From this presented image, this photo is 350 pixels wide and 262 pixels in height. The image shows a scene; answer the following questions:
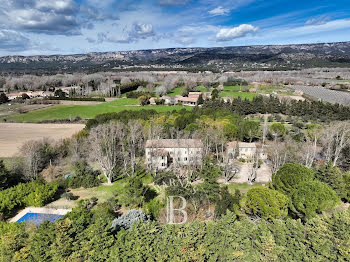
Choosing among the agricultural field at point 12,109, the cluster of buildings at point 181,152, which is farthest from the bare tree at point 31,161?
the agricultural field at point 12,109

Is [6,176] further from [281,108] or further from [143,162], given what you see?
[281,108]

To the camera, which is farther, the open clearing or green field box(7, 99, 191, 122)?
green field box(7, 99, 191, 122)

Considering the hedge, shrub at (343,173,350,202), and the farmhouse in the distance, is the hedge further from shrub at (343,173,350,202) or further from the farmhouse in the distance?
shrub at (343,173,350,202)

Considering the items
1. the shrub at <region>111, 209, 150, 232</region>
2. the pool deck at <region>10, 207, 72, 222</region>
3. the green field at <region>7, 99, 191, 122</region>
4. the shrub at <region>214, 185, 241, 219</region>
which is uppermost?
the shrub at <region>111, 209, 150, 232</region>

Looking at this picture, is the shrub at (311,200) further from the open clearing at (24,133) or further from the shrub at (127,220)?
the open clearing at (24,133)

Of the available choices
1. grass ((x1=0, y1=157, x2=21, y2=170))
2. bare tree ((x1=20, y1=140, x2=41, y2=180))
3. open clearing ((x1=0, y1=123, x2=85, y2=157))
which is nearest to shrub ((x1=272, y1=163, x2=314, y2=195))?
bare tree ((x1=20, y1=140, x2=41, y2=180))

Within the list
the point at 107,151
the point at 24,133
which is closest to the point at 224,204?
the point at 107,151

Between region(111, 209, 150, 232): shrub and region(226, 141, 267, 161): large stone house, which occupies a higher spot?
region(111, 209, 150, 232): shrub
